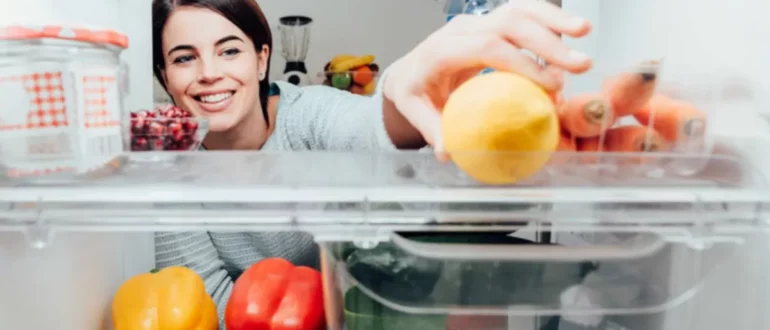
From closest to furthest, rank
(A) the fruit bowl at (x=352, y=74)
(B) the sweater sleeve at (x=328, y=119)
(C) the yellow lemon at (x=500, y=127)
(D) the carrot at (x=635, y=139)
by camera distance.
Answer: (C) the yellow lemon at (x=500, y=127), (D) the carrot at (x=635, y=139), (B) the sweater sleeve at (x=328, y=119), (A) the fruit bowl at (x=352, y=74)

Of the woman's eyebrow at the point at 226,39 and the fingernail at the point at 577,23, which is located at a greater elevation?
the woman's eyebrow at the point at 226,39

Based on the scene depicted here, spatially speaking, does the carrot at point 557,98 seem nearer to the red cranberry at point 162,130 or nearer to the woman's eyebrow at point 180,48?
the red cranberry at point 162,130

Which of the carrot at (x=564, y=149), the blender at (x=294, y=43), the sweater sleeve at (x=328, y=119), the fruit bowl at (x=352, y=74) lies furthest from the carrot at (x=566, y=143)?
the blender at (x=294, y=43)

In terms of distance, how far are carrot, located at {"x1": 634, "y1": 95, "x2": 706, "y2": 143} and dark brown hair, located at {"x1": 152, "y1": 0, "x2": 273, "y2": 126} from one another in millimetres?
637

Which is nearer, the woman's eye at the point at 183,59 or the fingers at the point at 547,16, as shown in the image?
the fingers at the point at 547,16

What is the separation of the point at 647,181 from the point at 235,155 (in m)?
0.48

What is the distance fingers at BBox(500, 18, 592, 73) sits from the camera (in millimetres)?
523

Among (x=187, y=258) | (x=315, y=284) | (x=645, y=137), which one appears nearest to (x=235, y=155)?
(x=315, y=284)

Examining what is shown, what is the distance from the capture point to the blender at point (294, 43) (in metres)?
0.99

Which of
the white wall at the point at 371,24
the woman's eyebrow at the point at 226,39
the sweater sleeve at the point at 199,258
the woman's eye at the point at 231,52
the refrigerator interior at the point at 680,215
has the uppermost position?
the white wall at the point at 371,24

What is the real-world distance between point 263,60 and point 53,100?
1.54 ft

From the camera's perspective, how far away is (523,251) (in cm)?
53

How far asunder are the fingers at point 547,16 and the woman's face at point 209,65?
52 centimetres

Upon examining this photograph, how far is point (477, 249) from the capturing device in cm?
53
